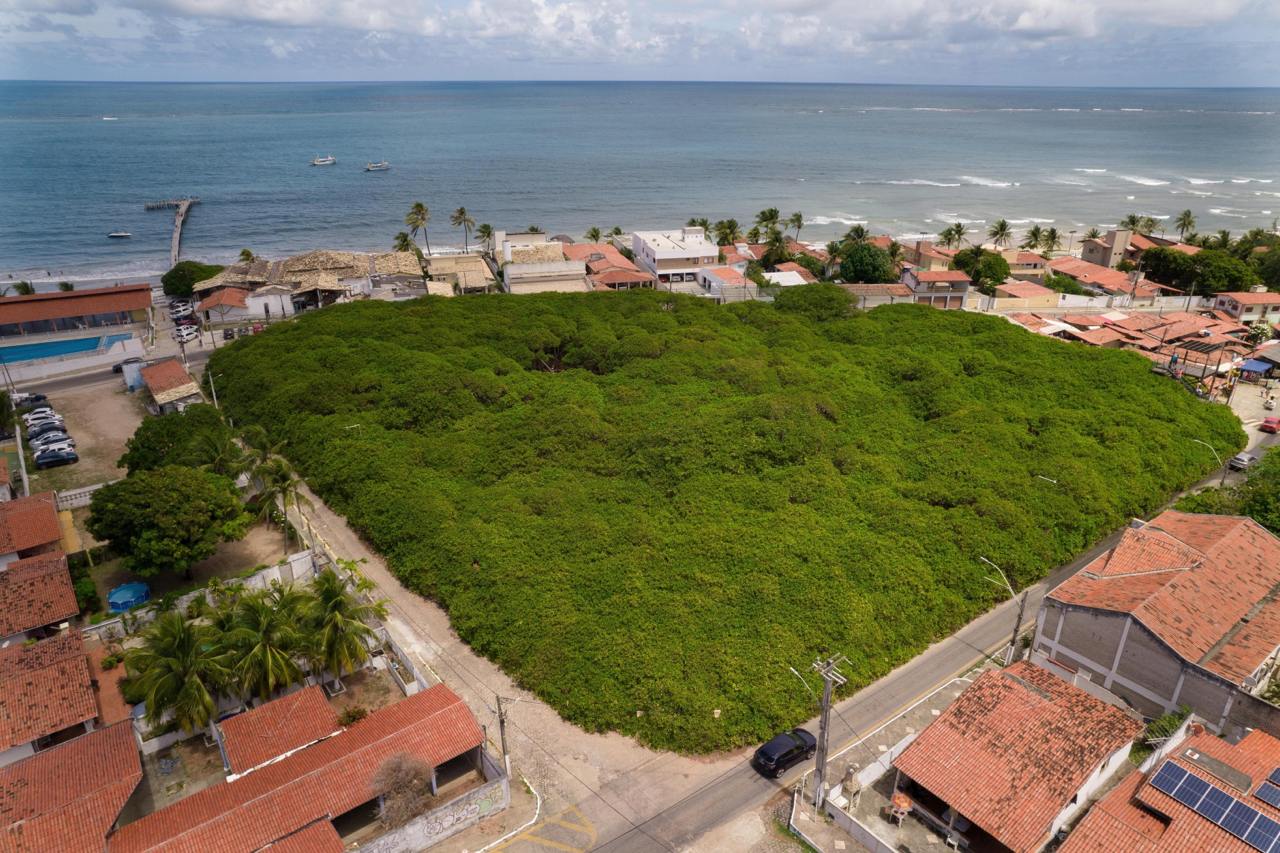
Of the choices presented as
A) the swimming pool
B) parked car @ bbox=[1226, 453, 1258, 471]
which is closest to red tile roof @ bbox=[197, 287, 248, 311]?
the swimming pool

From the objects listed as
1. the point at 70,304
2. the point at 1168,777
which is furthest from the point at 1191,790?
the point at 70,304

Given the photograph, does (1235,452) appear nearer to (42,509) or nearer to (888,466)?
(888,466)

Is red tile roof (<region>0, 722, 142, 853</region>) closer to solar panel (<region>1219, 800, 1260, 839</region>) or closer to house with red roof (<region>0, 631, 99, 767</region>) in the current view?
house with red roof (<region>0, 631, 99, 767</region>)

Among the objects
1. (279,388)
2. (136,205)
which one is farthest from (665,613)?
(136,205)

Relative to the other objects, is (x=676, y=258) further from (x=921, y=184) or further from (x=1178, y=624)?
(x=921, y=184)

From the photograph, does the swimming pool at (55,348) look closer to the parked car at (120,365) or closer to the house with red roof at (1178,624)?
the parked car at (120,365)

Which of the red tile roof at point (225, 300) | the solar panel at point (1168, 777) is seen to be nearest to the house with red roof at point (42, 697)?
the solar panel at point (1168, 777)
